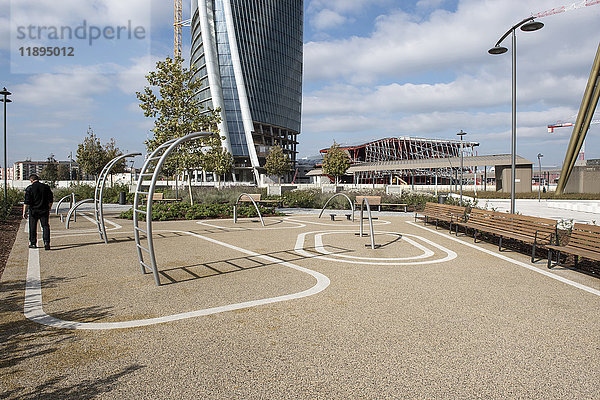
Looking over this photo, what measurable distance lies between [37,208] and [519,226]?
11266 millimetres

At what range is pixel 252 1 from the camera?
79188mm

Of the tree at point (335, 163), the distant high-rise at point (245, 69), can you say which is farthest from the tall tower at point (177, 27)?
the tree at point (335, 163)

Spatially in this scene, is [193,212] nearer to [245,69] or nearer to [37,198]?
[37,198]

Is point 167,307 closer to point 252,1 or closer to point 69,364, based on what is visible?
point 69,364

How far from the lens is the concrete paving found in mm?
3193

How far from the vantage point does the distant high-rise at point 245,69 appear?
76.1 metres

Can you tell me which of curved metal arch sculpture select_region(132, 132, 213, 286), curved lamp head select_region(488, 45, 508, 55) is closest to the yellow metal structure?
curved lamp head select_region(488, 45, 508, 55)

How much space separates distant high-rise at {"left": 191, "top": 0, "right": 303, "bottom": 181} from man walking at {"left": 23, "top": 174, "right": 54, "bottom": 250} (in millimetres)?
66509

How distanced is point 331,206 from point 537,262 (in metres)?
15.3

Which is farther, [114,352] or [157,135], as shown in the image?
[157,135]

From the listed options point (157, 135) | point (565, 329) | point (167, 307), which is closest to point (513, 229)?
point (565, 329)

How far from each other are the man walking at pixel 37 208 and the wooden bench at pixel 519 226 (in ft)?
34.8

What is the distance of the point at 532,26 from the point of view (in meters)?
11.4

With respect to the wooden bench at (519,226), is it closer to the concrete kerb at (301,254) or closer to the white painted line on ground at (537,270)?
the white painted line on ground at (537,270)
